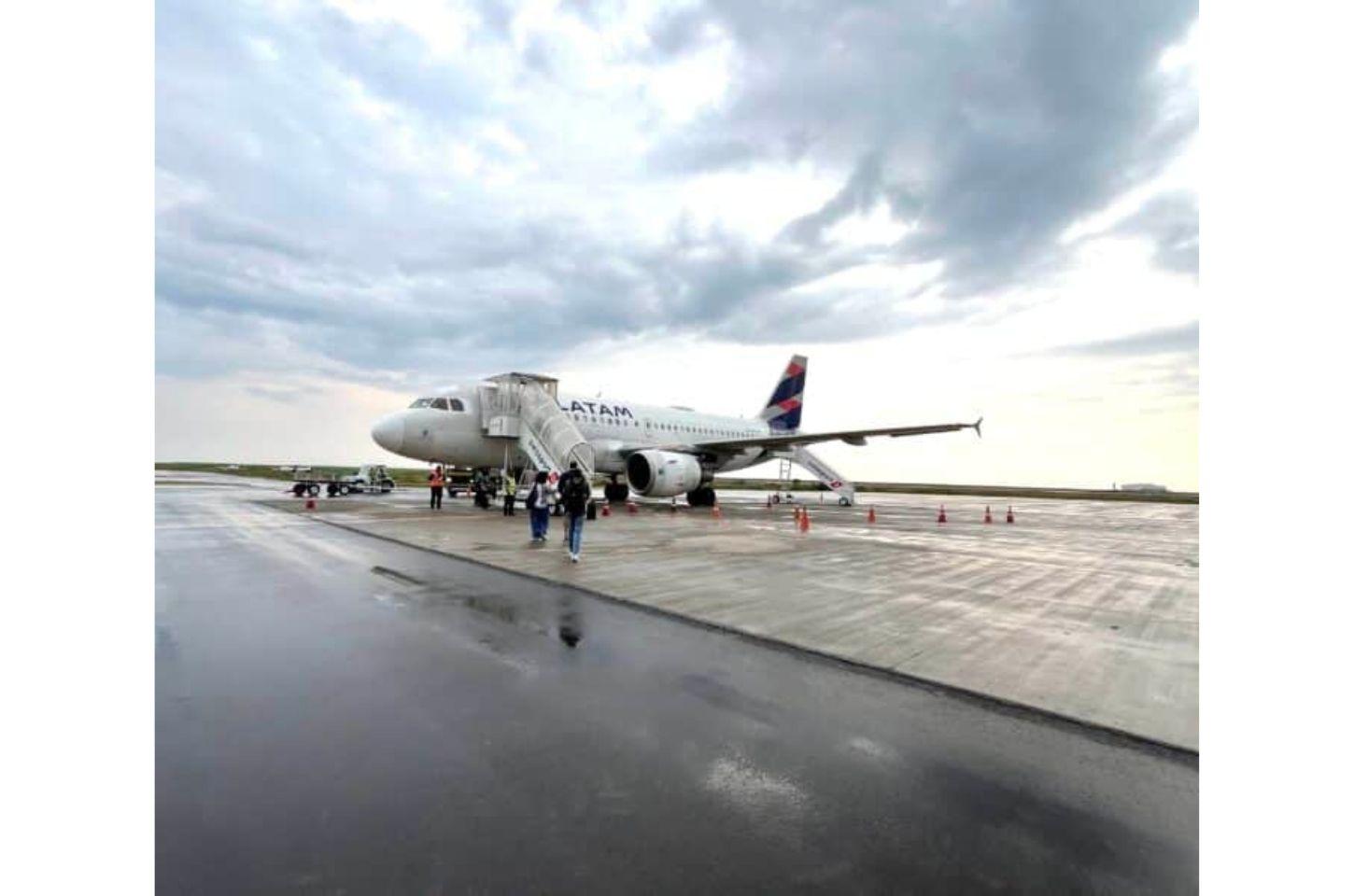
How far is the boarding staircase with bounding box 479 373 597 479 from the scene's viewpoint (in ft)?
61.2

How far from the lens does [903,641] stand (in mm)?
5465

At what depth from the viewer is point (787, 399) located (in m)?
34.2

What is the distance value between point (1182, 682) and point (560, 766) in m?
4.73

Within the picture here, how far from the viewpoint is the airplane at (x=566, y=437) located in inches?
733

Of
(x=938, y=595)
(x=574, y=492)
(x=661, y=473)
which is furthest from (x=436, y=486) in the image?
(x=938, y=595)

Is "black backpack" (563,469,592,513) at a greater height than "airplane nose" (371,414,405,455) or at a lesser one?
lesser

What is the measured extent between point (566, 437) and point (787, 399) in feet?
61.5

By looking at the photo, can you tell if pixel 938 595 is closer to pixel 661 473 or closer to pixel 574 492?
pixel 574 492

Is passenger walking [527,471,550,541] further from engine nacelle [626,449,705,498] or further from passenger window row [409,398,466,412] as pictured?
passenger window row [409,398,466,412]

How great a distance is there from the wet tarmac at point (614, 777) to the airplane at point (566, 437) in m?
13.5

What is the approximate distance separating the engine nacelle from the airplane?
30mm

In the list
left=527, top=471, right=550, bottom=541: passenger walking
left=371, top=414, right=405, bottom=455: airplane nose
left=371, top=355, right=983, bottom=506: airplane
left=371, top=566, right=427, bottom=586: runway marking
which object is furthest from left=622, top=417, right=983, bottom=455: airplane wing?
left=371, top=566, right=427, bottom=586: runway marking

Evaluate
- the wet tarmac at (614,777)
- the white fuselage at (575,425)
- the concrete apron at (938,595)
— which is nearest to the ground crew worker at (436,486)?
the white fuselage at (575,425)

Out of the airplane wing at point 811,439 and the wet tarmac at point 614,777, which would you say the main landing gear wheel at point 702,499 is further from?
the wet tarmac at point 614,777
